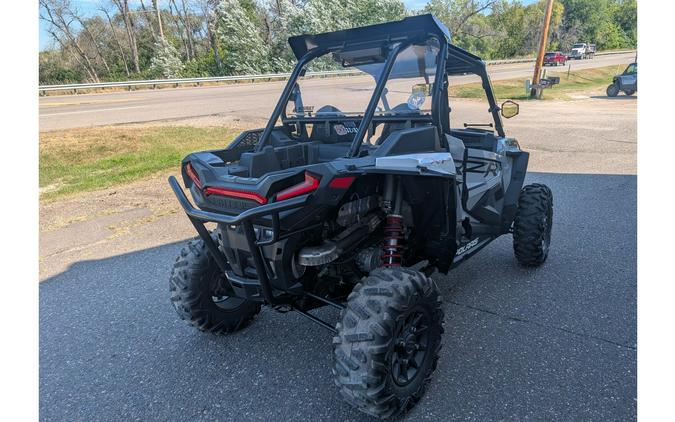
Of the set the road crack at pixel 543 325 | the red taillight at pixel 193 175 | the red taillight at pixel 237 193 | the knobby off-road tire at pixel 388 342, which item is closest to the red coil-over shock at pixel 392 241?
the knobby off-road tire at pixel 388 342

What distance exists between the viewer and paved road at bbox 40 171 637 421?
2.54m

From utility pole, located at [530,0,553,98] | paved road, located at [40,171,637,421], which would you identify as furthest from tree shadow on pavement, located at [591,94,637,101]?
paved road, located at [40,171,637,421]

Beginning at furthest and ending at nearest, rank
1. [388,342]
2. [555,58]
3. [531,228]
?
1. [555,58]
2. [531,228]
3. [388,342]

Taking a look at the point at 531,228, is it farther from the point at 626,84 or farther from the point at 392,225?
the point at 626,84

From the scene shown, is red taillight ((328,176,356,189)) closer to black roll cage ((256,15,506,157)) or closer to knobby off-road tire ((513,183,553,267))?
black roll cage ((256,15,506,157))

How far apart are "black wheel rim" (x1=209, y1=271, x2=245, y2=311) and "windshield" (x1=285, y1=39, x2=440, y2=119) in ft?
4.65

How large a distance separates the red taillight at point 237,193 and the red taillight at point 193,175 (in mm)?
112

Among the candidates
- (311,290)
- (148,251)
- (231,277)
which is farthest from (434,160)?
(148,251)

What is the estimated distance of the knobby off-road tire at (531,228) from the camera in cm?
408

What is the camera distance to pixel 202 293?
3.10 metres

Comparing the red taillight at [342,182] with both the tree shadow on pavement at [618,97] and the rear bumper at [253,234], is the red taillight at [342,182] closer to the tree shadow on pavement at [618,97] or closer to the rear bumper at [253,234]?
the rear bumper at [253,234]

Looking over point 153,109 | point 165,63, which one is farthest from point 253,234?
point 165,63

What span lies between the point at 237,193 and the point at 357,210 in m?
0.76

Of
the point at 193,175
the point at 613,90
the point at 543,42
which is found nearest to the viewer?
the point at 193,175
